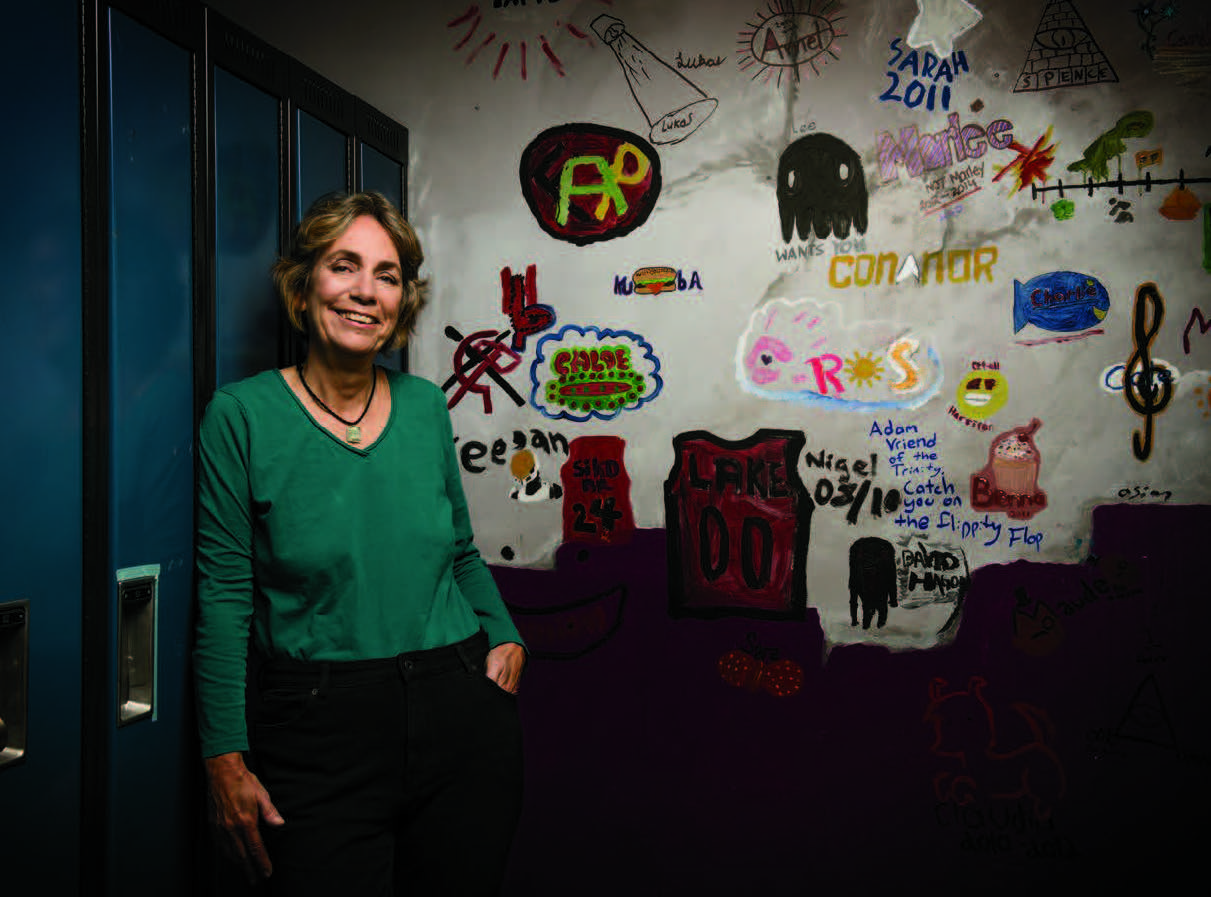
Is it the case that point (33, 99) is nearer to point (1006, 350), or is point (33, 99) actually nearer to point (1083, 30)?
point (1006, 350)

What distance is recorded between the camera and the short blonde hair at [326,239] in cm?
162

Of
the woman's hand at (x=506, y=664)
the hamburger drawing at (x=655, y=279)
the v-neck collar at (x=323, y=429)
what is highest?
the hamburger drawing at (x=655, y=279)

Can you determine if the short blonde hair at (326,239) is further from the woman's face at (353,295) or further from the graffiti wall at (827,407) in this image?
the graffiti wall at (827,407)

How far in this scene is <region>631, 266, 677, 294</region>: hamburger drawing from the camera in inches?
92.2

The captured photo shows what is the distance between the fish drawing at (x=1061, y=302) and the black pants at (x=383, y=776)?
1656 millimetres

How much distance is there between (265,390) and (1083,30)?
7.08 ft

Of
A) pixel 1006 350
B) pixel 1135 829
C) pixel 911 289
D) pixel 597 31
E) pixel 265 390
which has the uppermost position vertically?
pixel 597 31

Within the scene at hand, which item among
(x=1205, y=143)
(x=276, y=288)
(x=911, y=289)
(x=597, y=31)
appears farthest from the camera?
(x=597, y=31)

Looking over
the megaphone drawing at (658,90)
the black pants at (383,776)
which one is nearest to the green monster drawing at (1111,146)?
the megaphone drawing at (658,90)

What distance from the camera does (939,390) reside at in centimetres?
220

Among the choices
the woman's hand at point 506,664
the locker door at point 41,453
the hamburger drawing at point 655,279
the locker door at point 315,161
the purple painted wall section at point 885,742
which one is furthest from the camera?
the hamburger drawing at point 655,279

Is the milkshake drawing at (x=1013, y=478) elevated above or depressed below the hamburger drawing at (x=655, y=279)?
below

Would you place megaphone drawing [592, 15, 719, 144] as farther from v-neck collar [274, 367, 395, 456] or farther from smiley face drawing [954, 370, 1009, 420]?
v-neck collar [274, 367, 395, 456]

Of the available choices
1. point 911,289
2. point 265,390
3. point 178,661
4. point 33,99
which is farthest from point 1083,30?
point 178,661
